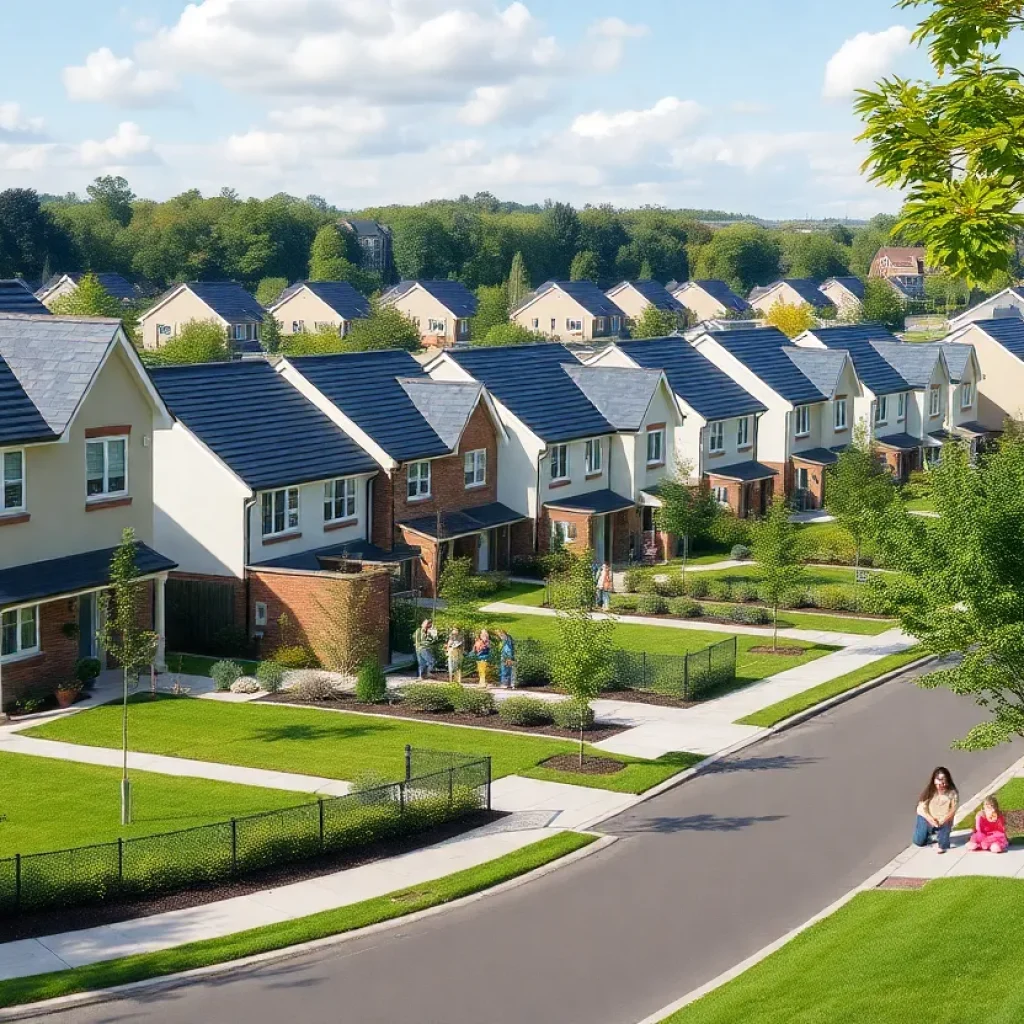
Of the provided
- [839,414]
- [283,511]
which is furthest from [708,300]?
[283,511]

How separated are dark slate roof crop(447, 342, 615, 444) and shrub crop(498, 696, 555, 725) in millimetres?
18790

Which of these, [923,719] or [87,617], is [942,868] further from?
[87,617]

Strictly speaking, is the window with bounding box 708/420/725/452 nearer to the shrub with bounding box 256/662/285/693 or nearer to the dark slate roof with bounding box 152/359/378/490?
Answer: the dark slate roof with bounding box 152/359/378/490

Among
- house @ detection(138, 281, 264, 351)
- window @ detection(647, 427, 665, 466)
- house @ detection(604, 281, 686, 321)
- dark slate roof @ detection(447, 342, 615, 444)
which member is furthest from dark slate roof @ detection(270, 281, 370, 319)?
window @ detection(647, 427, 665, 466)

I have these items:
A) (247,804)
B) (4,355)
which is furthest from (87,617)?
(247,804)

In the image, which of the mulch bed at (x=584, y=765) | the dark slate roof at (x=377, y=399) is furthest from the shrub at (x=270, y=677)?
the dark slate roof at (x=377, y=399)

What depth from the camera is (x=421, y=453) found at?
46875mm

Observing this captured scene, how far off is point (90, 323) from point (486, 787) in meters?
15.8

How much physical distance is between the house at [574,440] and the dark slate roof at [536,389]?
Answer: 0.05m

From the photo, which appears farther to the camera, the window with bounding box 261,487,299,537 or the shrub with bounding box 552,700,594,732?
the window with bounding box 261,487,299,537

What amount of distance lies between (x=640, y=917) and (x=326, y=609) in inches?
696

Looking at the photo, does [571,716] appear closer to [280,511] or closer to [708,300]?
[280,511]

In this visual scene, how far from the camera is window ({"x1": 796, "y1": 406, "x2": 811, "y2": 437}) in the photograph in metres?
66.5

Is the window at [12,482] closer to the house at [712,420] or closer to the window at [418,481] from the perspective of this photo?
the window at [418,481]
